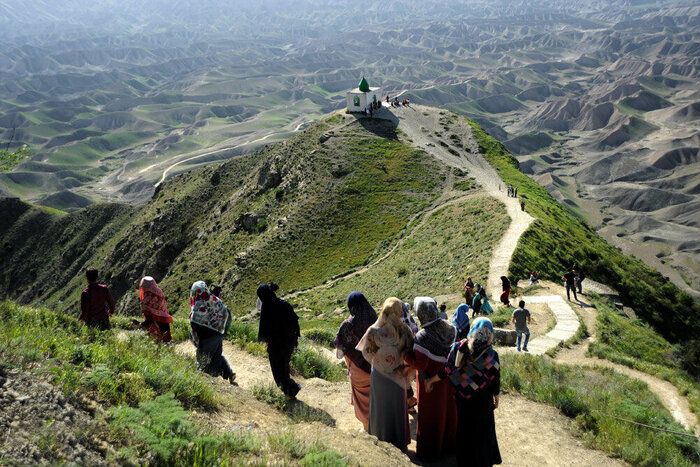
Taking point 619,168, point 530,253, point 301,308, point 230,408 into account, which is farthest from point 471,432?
point 619,168

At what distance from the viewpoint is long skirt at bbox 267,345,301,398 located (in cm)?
907

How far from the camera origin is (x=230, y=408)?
25.2 feet

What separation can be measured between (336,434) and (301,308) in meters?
27.8

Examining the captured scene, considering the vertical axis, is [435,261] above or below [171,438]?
above

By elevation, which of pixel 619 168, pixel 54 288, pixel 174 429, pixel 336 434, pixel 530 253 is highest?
pixel 619 168

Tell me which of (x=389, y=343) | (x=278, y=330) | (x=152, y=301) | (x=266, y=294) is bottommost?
(x=278, y=330)

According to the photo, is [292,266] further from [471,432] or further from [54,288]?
[54,288]

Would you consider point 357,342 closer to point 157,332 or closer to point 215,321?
point 215,321

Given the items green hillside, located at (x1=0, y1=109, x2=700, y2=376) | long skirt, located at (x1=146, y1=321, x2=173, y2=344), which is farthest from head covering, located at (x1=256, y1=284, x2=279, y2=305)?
green hillside, located at (x1=0, y1=109, x2=700, y2=376)

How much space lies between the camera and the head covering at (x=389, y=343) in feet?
23.2

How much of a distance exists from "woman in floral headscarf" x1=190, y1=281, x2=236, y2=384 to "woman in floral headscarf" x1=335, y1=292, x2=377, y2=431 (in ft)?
9.70

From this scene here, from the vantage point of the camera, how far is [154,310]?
11328mm

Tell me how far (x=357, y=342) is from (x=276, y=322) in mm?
1826

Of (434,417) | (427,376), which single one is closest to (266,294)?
(427,376)
